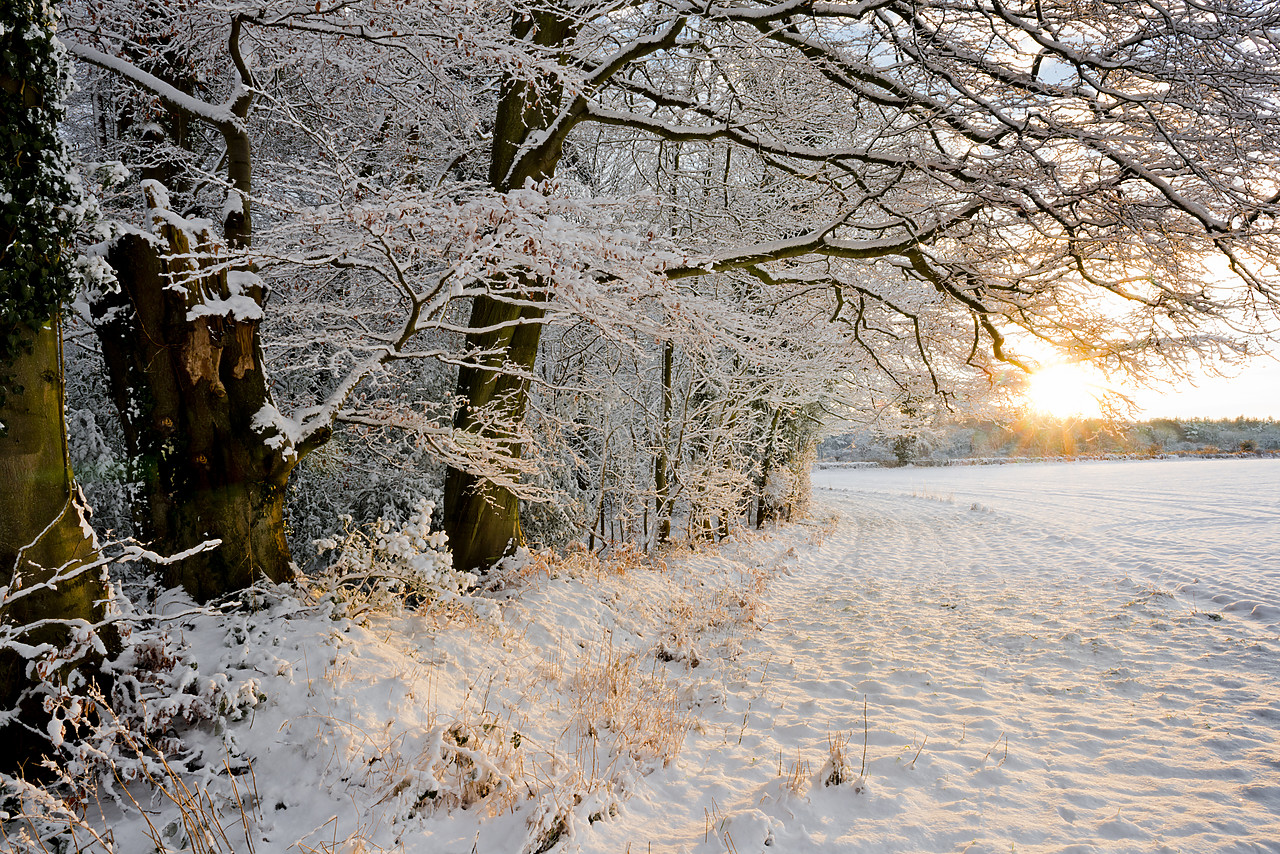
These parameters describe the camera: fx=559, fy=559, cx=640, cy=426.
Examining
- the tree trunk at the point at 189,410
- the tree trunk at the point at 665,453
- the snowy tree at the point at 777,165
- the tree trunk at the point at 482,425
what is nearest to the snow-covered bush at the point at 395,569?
the tree trunk at the point at 189,410

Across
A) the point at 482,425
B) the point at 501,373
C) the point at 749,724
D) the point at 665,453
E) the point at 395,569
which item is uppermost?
the point at 501,373

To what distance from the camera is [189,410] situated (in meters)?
3.77

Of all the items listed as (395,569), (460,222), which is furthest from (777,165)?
(395,569)

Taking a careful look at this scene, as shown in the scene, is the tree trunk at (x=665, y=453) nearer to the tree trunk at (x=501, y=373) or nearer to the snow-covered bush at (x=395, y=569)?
the tree trunk at (x=501, y=373)

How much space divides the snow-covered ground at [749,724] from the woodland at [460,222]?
722mm

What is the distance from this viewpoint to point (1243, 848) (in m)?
2.72

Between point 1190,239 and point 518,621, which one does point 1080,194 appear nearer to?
point 1190,239

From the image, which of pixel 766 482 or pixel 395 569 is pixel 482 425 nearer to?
pixel 395 569

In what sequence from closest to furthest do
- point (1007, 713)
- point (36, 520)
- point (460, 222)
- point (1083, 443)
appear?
1. point (36, 520)
2. point (460, 222)
3. point (1007, 713)
4. point (1083, 443)

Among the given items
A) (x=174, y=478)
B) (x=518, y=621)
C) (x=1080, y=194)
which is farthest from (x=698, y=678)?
(x=1080, y=194)

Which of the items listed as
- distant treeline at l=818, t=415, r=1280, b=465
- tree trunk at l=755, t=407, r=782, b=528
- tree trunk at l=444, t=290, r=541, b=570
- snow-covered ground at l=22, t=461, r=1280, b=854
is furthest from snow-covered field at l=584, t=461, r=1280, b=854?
distant treeline at l=818, t=415, r=1280, b=465

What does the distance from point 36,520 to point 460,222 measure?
2.53 m

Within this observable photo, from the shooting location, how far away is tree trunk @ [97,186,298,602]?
12.0 ft

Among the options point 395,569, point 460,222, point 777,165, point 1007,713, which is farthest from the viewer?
point 777,165
